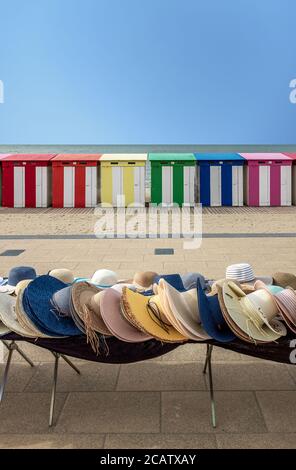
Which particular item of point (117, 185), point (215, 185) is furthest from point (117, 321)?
point (215, 185)

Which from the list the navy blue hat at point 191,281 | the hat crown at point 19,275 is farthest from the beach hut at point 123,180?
the navy blue hat at point 191,281

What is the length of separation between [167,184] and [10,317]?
12.9 metres

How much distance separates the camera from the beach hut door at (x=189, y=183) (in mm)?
15789

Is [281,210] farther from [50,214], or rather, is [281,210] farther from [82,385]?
[82,385]

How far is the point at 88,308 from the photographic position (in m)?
3.00

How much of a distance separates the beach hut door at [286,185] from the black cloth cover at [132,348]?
13.3 metres

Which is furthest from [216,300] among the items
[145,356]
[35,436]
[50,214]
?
[50,214]

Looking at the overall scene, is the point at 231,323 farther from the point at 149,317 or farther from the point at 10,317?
the point at 10,317

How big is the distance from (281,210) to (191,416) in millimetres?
12564

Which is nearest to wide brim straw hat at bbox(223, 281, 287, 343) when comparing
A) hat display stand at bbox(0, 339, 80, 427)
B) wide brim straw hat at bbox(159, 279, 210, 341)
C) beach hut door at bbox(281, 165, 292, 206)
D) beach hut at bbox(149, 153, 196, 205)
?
wide brim straw hat at bbox(159, 279, 210, 341)

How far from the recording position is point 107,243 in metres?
10.1

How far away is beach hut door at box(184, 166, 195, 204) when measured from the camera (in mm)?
15789

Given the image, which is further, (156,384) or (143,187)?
(143,187)

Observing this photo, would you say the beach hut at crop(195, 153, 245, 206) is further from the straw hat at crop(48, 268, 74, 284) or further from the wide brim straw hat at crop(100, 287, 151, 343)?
the wide brim straw hat at crop(100, 287, 151, 343)
